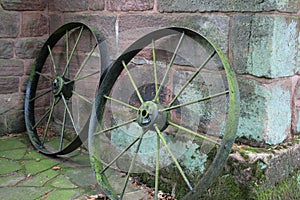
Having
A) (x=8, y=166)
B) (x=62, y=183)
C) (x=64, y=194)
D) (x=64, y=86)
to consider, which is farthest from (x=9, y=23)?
(x=64, y=194)

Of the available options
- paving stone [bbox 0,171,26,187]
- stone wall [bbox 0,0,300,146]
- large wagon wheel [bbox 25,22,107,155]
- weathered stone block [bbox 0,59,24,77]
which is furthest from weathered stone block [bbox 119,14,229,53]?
weathered stone block [bbox 0,59,24,77]

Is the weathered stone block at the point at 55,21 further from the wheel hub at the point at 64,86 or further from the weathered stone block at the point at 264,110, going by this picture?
the weathered stone block at the point at 264,110

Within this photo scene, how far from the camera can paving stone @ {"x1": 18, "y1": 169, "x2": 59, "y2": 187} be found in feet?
8.75

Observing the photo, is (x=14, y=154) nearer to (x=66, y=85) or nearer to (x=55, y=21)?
(x=66, y=85)

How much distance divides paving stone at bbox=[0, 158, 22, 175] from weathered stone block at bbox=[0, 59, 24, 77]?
924 millimetres

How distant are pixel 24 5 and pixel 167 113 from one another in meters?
2.17

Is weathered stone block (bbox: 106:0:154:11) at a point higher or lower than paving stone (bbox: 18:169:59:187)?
higher

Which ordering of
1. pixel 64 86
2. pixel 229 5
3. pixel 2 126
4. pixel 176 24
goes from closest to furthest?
pixel 229 5 < pixel 176 24 < pixel 64 86 < pixel 2 126

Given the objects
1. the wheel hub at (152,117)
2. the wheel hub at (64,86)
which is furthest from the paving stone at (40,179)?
the wheel hub at (152,117)

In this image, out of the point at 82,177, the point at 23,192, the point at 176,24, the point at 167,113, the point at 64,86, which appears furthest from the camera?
the point at 64,86

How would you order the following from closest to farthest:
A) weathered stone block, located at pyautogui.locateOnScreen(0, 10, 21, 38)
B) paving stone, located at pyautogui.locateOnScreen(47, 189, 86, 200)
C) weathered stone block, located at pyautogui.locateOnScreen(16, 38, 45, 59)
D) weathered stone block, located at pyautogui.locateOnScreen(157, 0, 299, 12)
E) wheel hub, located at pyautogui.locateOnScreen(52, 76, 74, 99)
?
weathered stone block, located at pyautogui.locateOnScreen(157, 0, 299, 12) < paving stone, located at pyautogui.locateOnScreen(47, 189, 86, 200) < wheel hub, located at pyautogui.locateOnScreen(52, 76, 74, 99) < weathered stone block, located at pyautogui.locateOnScreen(0, 10, 21, 38) < weathered stone block, located at pyautogui.locateOnScreen(16, 38, 45, 59)

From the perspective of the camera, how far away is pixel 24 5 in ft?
12.0

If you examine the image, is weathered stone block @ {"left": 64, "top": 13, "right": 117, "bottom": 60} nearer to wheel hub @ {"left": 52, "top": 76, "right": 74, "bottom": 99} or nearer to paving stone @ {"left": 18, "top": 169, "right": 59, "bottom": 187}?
wheel hub @ {"left": 52, "top": 76, "right": 74, "bottom": 99}

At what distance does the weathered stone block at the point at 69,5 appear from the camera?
10.6 feet
